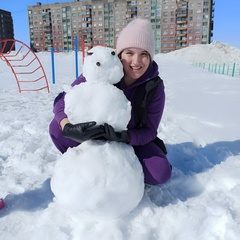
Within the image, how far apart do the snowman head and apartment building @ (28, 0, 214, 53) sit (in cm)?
4541

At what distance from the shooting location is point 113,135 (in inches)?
47.8

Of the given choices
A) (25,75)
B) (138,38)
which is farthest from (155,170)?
(25,75)

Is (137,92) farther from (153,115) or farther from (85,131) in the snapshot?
(85,131)

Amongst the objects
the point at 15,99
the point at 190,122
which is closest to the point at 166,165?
the point at 190,122

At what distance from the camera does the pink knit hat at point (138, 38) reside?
58.4 inches

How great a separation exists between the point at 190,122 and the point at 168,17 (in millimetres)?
50456

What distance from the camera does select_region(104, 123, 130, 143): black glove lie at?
47.3 inches

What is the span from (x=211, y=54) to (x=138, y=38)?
30736 mm

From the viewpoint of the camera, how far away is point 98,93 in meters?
1.19

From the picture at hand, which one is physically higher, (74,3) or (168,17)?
(74,3)

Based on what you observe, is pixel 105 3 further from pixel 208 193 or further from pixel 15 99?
pixel 208 193

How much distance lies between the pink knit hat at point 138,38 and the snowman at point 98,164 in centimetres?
28

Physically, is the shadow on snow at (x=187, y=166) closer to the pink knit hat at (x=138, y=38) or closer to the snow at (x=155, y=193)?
the snow at (x=155, y=193)

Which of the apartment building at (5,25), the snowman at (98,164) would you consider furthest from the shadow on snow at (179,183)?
the apartment building at (5,25)
